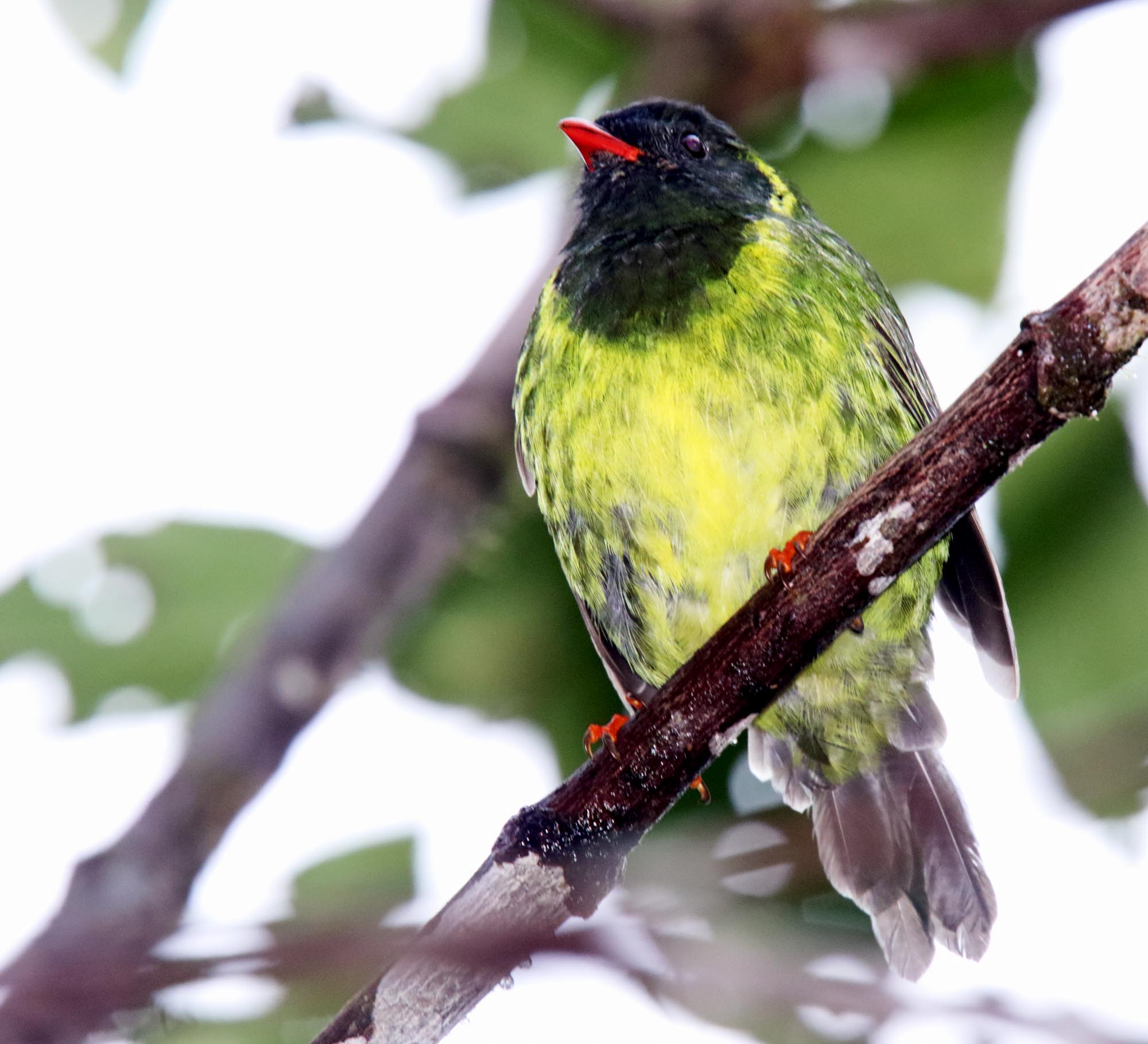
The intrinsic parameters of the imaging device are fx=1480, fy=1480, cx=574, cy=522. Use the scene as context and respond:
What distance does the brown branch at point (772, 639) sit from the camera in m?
2.04

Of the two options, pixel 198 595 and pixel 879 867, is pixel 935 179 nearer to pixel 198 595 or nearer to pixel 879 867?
pixel 879 867

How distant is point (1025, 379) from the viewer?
2.13 meters

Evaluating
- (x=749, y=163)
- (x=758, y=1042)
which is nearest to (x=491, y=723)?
(x=749, y=163)

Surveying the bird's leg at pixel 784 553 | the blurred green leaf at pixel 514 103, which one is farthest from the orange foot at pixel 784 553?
the blurred green leaf at pixel 514 103

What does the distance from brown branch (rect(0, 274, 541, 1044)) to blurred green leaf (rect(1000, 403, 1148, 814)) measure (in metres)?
1.34

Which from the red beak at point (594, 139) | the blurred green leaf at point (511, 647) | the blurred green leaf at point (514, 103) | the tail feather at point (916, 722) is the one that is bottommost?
the tail feather at point (916, 722)

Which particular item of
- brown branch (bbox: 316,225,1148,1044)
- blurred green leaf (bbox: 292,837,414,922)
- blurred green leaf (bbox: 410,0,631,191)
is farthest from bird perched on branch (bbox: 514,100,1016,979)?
brown branch (bbox: 316,225,1148,1044)

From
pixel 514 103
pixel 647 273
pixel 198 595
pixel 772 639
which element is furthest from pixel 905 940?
pixel 514 103

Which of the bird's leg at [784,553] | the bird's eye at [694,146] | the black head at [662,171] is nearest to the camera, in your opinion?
the bird's leg at [784,553]

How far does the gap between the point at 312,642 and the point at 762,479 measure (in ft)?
3.47

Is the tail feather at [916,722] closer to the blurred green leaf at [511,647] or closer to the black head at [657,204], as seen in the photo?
the blurred green leaf at [511,647]

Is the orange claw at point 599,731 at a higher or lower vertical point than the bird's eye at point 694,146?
lower

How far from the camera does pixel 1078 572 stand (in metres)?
3.58

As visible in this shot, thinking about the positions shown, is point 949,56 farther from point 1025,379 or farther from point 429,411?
point 1025,379
